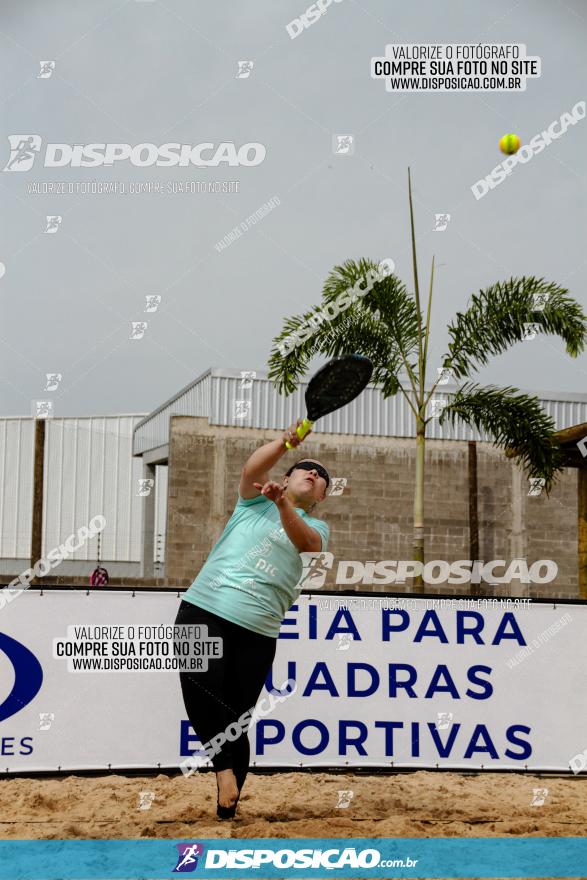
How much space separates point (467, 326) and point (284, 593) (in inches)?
397

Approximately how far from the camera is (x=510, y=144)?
431 inches

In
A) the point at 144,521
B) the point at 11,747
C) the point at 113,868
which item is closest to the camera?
the point at 113,868

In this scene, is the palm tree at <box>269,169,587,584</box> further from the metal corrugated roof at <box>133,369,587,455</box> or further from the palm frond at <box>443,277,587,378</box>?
the metal corrugated roof at <box>133,369,587,455</box>

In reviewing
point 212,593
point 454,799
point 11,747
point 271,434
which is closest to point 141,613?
point 11,747

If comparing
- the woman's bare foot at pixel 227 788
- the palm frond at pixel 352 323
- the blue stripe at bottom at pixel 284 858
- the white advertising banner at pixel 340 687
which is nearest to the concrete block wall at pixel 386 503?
the palm frond at pixel 352 323

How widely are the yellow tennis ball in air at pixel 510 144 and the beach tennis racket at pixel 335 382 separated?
723 centimetres

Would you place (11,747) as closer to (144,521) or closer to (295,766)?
(295,766)

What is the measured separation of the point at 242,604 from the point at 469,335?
10.3 metres

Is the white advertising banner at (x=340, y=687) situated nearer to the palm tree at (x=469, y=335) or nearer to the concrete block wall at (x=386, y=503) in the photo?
the palm tree at (x=469, y=335)

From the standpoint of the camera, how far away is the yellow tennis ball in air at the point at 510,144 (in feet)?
35.7

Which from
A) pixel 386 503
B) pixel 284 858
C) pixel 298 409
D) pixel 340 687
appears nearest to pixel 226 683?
pixel 284 858

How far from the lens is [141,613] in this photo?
626 centimetres

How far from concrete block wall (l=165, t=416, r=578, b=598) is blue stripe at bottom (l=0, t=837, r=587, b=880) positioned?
15.6 meters

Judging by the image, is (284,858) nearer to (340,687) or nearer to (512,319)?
(340,687)
